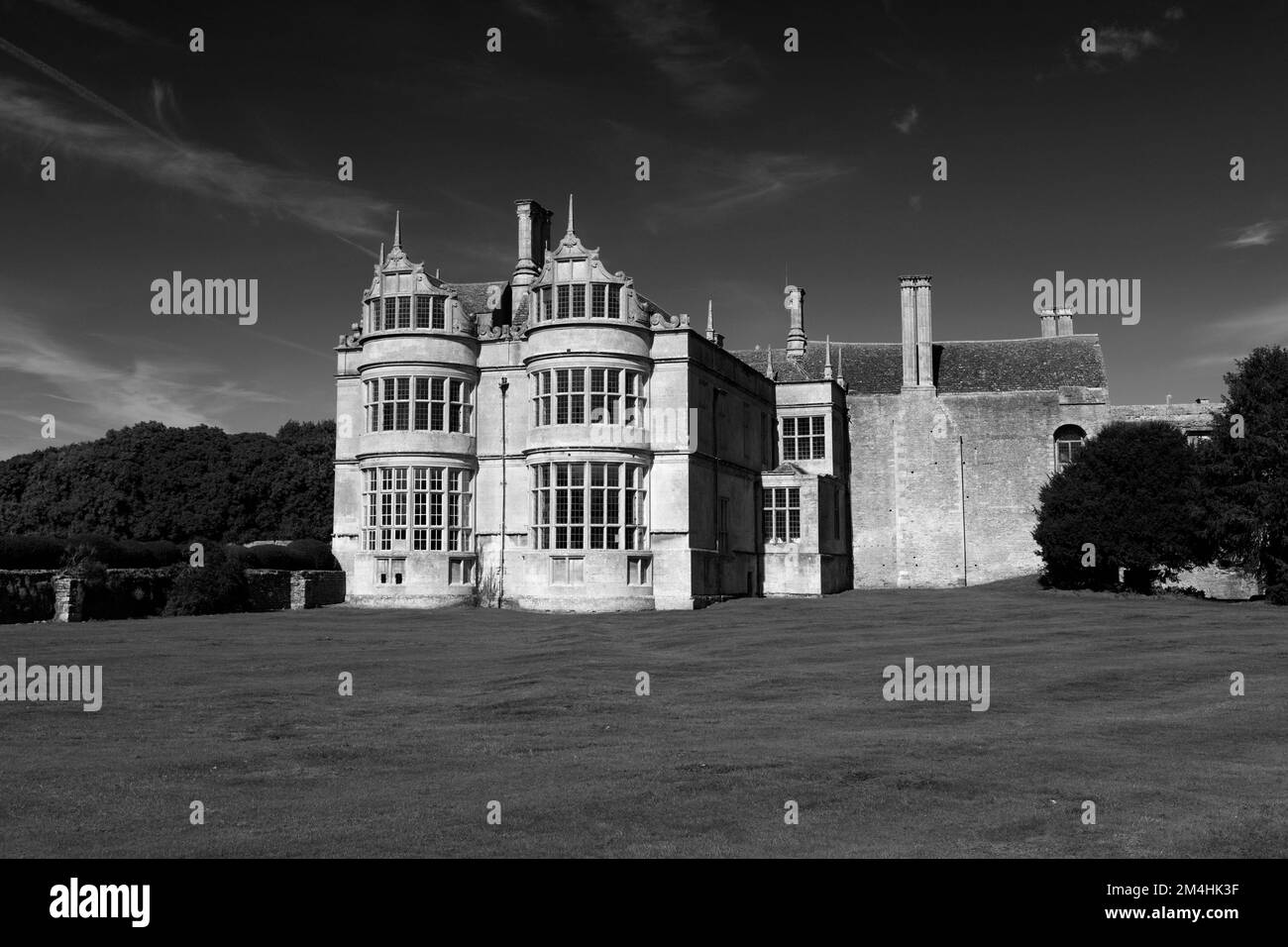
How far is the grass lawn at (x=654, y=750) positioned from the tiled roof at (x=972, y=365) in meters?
32.9

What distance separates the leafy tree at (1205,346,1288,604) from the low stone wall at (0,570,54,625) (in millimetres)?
42938

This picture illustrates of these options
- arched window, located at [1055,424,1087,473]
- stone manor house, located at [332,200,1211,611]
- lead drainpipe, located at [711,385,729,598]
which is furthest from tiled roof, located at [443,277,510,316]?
arched window, located at [1055,424,1087,473]

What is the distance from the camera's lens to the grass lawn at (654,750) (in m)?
11.5

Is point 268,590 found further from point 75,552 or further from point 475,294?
point 475,294

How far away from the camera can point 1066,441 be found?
6197 cm

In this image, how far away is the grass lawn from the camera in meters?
11.5

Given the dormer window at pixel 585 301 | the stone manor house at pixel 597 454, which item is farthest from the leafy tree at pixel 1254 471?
the dormer window at pixel 585 301

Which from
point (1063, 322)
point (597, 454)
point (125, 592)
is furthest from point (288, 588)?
point (1063, 322)

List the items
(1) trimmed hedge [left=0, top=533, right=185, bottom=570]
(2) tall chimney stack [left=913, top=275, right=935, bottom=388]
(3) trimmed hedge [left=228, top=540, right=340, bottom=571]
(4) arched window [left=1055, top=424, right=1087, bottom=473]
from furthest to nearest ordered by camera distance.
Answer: (2) tall chimney stack [left=913, top=275, right=935, bottom=388]
(4) arched window [left=1055, top=424, right=1087, bottom=473]
(3) trimmed hedge [left=228, top=540, right=340, bottom=571]
(1) trimmed hedge [left=0, top=533, right=185, bottom=570]

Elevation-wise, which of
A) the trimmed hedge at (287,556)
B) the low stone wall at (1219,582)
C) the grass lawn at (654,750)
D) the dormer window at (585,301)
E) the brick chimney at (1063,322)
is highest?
the brick chimney at (1063,322)

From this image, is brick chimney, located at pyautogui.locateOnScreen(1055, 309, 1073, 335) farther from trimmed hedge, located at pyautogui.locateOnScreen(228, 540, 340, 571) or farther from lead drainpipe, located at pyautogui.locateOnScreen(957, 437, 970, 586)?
trimmed hedge, located at pyautogui.locateOnScreen(228, 540, 340, 571)

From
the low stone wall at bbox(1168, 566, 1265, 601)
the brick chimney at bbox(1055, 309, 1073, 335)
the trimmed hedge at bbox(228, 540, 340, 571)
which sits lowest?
the low stone wall at bbox(1168, 566, 1265, 601)

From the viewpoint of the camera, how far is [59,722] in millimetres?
18750

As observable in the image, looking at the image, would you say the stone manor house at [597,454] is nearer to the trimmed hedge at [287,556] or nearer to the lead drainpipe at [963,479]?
the lead drainpipe at [963,479]
